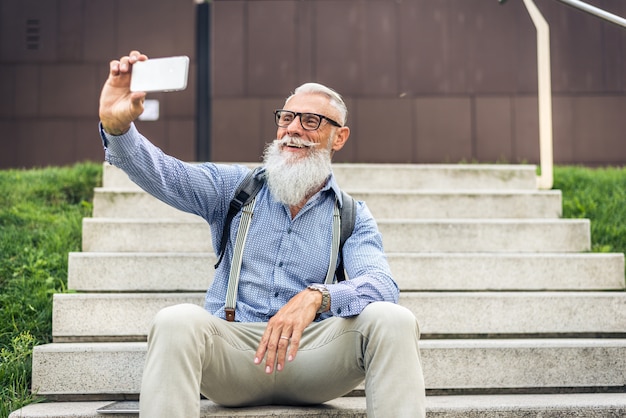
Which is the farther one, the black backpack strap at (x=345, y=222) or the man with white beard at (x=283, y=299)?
the black backpack strap at (x=345, y=222)

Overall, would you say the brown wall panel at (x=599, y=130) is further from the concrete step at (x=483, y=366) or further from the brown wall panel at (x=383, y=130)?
the concrete step at (x=483, y=366)

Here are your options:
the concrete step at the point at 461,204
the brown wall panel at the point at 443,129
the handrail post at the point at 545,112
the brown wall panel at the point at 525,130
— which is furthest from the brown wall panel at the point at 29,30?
the handrail post at the point at 545,112

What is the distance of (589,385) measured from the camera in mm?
2877

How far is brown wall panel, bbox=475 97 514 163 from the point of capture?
24.7ft

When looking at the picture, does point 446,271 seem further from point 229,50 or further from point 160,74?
point 229,50

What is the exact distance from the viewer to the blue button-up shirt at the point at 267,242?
235 cm

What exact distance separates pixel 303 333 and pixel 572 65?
6314mm

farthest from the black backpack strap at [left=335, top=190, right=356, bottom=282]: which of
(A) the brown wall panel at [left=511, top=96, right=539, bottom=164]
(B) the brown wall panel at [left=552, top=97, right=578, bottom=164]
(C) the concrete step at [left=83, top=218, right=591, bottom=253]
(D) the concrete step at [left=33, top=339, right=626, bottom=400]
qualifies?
(B) the brown wall panel at [left=552, top=97, right=578, bottom=164]

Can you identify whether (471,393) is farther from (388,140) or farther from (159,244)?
(388,140)

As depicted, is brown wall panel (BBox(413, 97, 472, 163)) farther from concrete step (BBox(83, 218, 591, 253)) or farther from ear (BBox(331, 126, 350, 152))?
ear (BBox(331, 126, 350, 152))

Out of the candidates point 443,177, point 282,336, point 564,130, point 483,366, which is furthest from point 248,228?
point 564,130

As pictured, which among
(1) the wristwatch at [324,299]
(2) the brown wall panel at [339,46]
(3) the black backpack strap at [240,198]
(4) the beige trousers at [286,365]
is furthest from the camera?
(2) the brown wall panel at [339,46]

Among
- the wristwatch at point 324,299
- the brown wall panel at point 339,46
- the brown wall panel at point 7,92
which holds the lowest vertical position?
the wristwatch at point 324,299

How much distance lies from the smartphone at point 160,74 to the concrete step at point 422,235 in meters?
1.84
